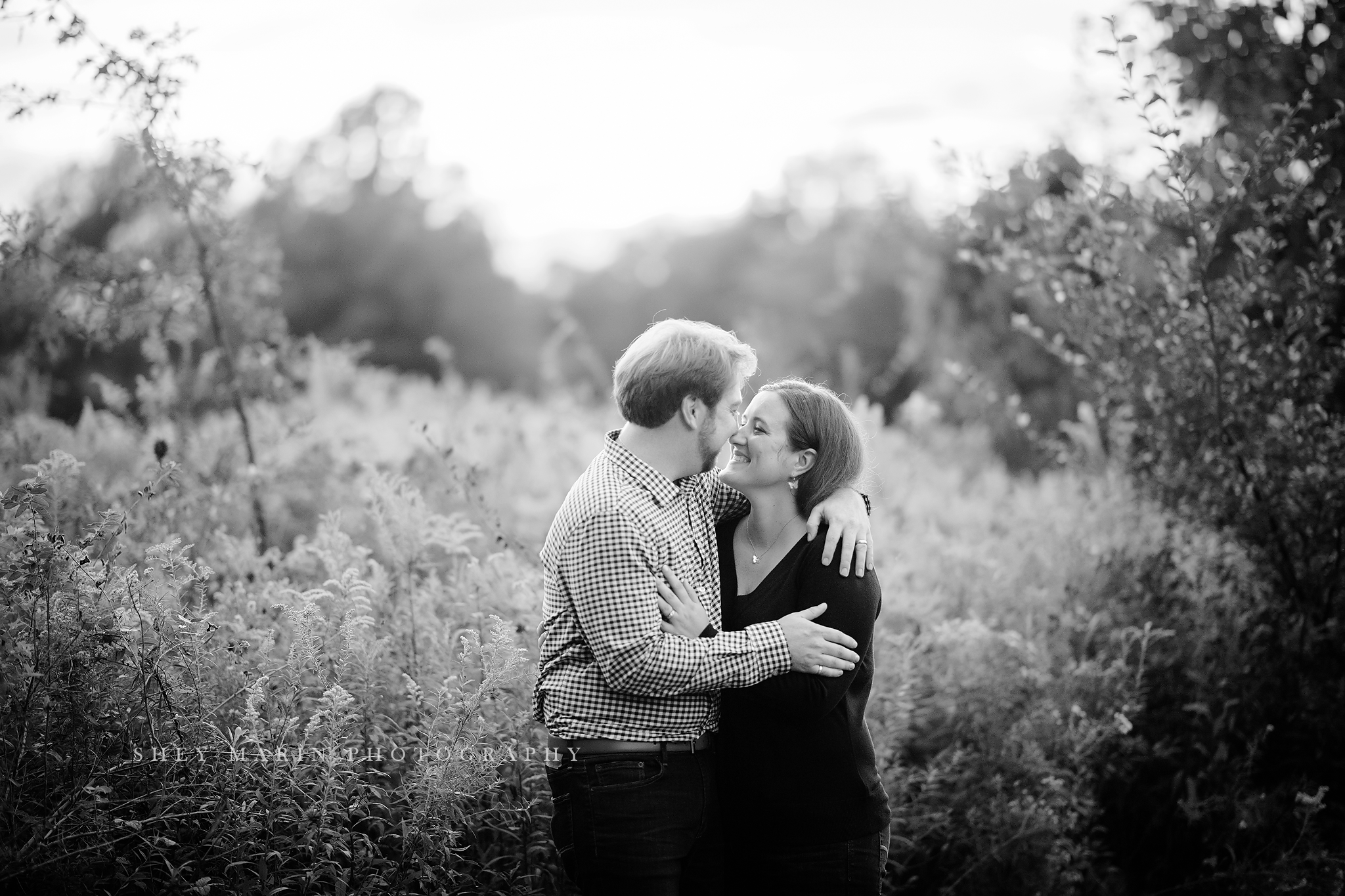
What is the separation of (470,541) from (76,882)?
270cm

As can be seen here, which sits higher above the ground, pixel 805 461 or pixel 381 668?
pixel 805 461

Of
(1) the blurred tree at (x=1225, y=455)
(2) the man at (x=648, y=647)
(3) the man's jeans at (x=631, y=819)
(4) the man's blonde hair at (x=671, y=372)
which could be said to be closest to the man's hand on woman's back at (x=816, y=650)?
(2) the man at (x=648, y=647)

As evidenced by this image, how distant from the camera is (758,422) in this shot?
3.09 metres

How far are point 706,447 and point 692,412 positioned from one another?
0.41 ft

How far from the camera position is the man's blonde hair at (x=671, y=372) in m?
2.74

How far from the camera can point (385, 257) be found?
2338 cm

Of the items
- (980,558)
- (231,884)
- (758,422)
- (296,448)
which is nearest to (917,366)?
(980,558)

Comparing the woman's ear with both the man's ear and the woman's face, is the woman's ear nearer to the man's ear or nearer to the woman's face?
the woman's face

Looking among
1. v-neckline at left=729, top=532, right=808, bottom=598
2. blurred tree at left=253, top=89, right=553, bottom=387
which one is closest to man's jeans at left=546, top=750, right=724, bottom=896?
v-neckline at left=729, top=532, right=808, bottom=598

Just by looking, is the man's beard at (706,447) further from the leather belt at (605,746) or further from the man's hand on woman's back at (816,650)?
the leather belt at (605,746)

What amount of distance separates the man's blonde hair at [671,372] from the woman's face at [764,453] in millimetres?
288

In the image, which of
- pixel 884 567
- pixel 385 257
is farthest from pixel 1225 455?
pixel 385 257

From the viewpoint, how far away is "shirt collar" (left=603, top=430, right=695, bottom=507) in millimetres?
2758

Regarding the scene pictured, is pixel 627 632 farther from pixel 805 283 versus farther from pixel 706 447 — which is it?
pixel 805 283
